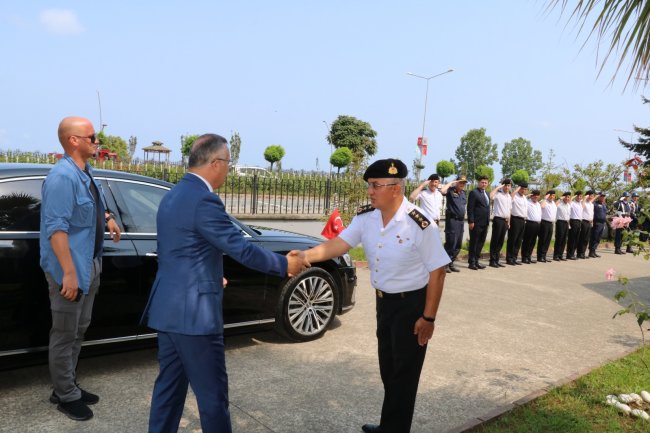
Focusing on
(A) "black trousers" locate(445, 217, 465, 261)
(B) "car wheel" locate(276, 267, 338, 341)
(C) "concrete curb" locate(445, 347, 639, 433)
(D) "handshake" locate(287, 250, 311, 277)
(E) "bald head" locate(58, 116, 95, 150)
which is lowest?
(C) "concrete curb" locate(445, 347, 639, 433)

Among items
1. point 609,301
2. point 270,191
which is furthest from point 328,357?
point 270,191

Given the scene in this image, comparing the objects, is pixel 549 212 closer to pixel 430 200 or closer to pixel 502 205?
pixel 502 205

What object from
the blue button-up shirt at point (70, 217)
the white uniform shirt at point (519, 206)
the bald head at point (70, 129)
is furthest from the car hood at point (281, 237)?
the white uniform shirt at point (519, 206)

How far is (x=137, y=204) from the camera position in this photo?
4.26 m

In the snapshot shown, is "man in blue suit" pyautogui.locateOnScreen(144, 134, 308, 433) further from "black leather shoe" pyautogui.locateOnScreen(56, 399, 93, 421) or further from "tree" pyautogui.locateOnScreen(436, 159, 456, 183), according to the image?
"tree" pyautogui.locateOnScreen(436, 159, 456, 183)

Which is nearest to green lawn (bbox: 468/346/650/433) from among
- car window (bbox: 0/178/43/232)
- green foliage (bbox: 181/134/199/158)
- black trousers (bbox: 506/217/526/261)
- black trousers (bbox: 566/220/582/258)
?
car window (bbox: 0/178/43/232)

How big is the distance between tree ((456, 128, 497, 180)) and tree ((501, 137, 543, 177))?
11.1 meters

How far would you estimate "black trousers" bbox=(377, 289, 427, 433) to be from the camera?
2.95 meters

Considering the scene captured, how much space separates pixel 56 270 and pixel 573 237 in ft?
45.3

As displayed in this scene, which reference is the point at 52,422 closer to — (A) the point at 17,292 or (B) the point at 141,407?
(B) the point at 141,407

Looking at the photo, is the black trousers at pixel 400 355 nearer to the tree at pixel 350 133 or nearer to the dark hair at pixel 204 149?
the dark hair at pixel 204 149

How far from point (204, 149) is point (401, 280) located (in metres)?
1.33

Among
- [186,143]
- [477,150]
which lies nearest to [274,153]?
[186,143]

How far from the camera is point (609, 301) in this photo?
26.7ft
